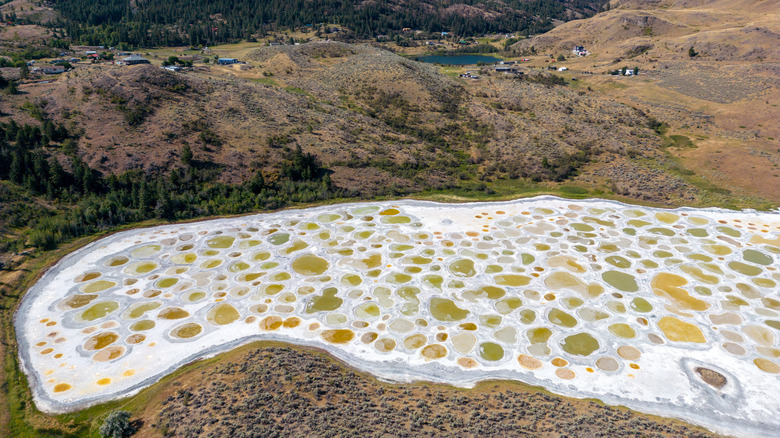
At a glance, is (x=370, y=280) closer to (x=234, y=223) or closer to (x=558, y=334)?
(x=558, y=334)

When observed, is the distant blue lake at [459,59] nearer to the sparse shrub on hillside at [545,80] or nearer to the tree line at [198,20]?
the tree line at [198,20]

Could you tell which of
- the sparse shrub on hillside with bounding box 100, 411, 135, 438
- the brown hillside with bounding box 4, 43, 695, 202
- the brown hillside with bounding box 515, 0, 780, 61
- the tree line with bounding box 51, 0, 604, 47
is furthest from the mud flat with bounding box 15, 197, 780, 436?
the tree line with bounding box 51, 0, 604, 47

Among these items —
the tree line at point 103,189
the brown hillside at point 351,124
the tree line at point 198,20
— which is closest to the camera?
the tree line at point 103,189

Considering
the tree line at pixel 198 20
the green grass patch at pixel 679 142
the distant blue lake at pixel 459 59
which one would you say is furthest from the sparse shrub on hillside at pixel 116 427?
the distant blue lake at pixel 459 59

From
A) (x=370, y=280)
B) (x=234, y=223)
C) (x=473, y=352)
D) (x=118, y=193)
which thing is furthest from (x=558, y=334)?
(x=118, y=193)

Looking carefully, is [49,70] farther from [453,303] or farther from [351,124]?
[453,303]

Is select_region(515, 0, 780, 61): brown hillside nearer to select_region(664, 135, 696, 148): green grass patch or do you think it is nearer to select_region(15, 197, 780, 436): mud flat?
select_region(664, 135, 696, 148): green grass patch


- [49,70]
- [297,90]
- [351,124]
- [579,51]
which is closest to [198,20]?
[49,70]
